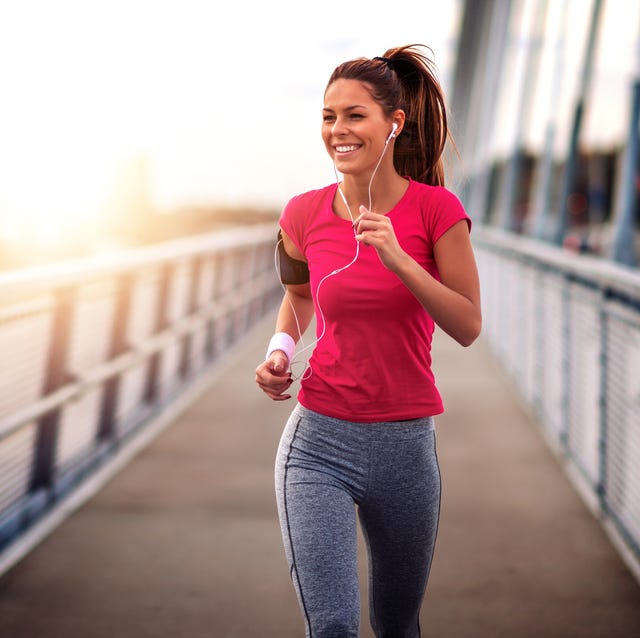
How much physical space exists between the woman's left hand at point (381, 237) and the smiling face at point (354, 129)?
24cm

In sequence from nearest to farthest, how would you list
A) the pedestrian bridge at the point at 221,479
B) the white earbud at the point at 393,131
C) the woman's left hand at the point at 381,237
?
the woman's left hand at the point at 381,237
the white earbud at the point at 393,131
the pedestrian bridge at the point at 221,479

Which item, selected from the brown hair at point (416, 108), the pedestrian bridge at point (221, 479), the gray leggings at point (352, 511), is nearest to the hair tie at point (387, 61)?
the brown hair at point (416, 108)

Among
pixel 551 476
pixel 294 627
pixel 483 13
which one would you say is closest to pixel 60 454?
pixel 294 627

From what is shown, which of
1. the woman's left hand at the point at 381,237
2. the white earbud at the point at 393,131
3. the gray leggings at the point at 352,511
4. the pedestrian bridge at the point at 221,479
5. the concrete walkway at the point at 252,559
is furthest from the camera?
the pedestrian bridge at the point at 221,479

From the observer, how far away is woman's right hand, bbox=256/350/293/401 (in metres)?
2.20

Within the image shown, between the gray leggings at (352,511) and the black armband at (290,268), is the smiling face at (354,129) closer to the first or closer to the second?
the black armband at (290,268)

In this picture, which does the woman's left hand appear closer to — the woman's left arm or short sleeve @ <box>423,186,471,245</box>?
the woman's left arm

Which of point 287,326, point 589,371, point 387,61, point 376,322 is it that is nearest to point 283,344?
point 287,326

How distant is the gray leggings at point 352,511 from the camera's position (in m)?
2.09

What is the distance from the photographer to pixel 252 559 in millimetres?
4070

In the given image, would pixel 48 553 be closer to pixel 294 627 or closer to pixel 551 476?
pixel 294 627

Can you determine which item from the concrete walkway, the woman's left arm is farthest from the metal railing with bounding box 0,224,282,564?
the woman's left arm

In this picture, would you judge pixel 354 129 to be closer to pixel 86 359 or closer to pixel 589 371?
pixel 589 371

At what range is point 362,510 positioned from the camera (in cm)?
227
